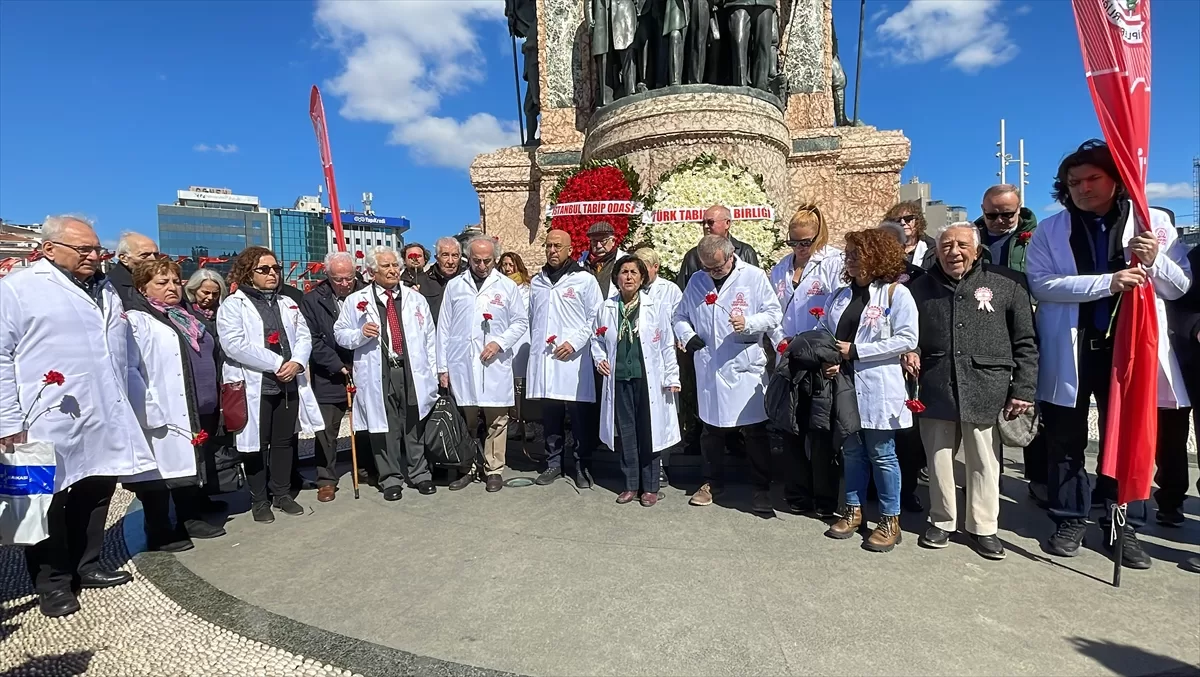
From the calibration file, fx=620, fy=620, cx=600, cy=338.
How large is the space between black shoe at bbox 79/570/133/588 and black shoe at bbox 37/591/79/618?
0.19m

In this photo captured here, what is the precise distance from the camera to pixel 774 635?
2719 mm

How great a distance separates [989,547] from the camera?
347cm

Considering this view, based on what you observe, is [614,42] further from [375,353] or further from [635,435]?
[635,435]

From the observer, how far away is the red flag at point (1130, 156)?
3035 millimetres

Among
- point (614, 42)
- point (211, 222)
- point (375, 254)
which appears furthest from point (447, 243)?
point (211, 222)

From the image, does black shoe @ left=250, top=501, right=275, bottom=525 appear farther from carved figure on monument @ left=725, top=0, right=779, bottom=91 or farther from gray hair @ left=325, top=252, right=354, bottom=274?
carved figure on monument @ left=725, top=0, right=779, bottom=91

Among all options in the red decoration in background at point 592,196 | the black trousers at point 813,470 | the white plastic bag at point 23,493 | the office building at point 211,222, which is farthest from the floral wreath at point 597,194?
the office building at point 211,222

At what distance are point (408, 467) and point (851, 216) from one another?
8.20 metres

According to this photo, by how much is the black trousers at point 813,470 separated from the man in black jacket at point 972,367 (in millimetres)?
649

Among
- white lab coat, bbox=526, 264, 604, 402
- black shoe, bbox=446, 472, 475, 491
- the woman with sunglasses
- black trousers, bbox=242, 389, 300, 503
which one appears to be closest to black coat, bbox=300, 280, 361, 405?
the woman with sunglasses

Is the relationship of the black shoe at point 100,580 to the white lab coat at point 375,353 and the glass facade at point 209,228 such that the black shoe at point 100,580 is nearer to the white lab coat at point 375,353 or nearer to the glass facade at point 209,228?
the white lab coat at point 375,353

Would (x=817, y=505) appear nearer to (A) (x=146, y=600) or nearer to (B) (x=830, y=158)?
(A) (x=146, y=600)

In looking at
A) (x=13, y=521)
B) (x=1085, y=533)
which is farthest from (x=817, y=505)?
(x=13, y=521)

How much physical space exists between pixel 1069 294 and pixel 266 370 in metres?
5.08
